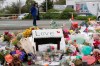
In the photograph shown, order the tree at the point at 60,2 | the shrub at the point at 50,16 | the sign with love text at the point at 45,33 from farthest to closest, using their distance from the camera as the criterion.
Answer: the tree at the point at 60,2, the shrub at the point at 50,16, the sign with love text at the point at 45,33

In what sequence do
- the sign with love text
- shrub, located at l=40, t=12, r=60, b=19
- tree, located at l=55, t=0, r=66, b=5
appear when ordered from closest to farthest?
the sign with love text
shrub, located at l=40, t=12, r=60, b=19
tree, located at l=55, t=0, r=66, b=5

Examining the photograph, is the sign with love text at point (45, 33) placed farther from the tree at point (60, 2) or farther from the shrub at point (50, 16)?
the tree at point (60, 2)

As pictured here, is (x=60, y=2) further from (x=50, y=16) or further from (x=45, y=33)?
(x=45, y=33)

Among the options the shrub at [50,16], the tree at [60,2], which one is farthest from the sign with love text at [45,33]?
the tree at [60,2]

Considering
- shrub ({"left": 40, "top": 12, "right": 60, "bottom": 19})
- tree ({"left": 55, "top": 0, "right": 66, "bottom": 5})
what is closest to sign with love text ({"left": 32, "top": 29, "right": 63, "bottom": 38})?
shrub ({"left": 40, "top": 12, "right": 60, "bottom": 19})

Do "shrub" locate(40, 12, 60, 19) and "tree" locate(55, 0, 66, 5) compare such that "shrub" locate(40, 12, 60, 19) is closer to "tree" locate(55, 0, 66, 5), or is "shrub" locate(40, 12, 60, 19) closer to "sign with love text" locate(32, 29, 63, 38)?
"sign with love text" locate(32, 29, 63, 38)

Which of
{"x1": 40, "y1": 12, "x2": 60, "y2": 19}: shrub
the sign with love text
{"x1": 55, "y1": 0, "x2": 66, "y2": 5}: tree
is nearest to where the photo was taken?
the sign with love text

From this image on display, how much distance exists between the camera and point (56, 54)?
1189 centimetres

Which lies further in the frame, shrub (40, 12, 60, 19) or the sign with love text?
shrub (40, 12, 60, 19)

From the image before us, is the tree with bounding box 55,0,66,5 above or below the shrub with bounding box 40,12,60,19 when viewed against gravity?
below

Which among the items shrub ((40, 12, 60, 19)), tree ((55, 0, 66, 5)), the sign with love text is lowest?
tree ((55, 0, 66, 5))

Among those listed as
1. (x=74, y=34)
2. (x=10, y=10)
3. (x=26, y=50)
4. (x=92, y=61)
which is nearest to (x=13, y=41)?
(x=26, y=50)

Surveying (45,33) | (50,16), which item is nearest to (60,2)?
(50,16)

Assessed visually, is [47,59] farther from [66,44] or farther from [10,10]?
[10,10]
